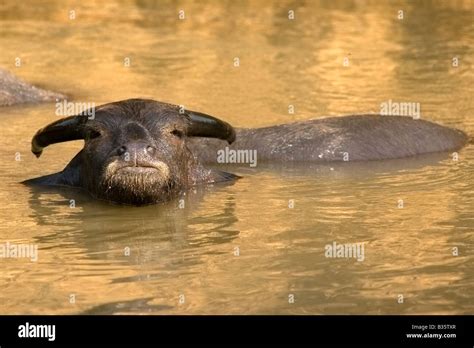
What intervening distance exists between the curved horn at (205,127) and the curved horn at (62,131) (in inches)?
38.5

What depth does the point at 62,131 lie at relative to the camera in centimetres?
1190

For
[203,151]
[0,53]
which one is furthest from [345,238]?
[0,53]

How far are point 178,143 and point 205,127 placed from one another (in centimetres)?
35

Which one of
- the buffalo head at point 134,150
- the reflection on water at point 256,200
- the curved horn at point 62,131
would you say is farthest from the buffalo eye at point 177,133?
the curved horn at point 62,131

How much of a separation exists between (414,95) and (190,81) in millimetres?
3150

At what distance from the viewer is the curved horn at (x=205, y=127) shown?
12023mm

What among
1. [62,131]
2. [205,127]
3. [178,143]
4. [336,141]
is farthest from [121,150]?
[336,141]

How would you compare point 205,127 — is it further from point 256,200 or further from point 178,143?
point 256,200

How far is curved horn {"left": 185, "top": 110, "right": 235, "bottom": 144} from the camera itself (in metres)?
12.0

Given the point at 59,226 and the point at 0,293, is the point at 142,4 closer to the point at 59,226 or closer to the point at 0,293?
the point at 59,226

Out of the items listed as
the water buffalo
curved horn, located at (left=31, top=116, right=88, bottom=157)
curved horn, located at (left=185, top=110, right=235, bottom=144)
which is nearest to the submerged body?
the water buffalo

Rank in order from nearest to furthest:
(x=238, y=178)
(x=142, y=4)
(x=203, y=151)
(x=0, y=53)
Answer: (x=238, y=178) < (x=203, y=151) < (x=0, y=53) < (x=142, y=4)

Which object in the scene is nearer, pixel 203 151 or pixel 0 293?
pixel 0 293

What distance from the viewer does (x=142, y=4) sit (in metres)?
26.3
